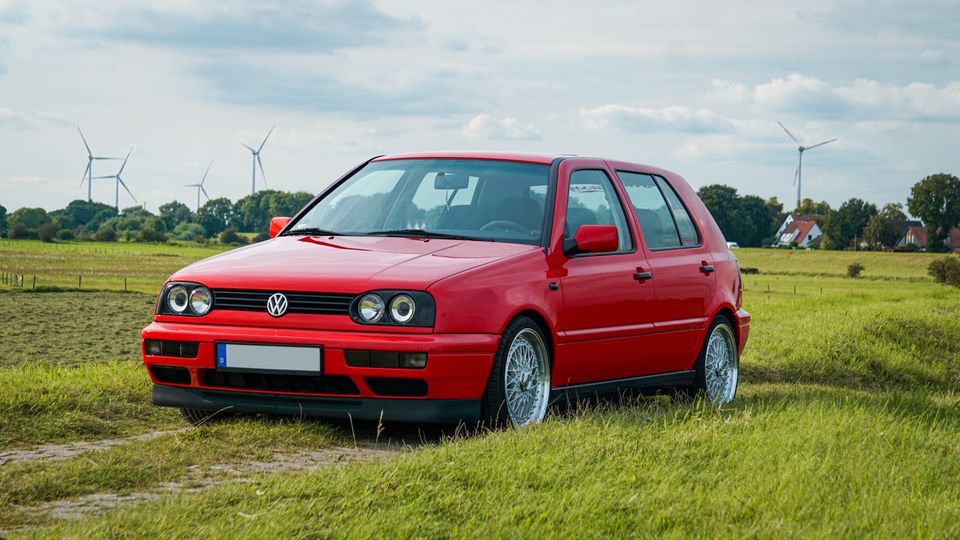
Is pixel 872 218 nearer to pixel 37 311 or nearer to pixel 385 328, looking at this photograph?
pixel 37 311

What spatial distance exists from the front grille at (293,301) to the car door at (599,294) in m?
1.52

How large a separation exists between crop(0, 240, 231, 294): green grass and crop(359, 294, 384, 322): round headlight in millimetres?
51575

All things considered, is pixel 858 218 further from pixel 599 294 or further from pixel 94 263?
pixel 599 294

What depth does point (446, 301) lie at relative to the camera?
7.14 m

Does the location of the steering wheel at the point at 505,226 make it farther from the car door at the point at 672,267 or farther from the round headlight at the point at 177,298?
the round headlight at the point at 177,298

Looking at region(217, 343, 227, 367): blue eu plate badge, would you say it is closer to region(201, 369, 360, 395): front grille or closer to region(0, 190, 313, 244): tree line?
region(201, 369, 360, 395): front grille

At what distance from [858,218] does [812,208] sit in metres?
39.8

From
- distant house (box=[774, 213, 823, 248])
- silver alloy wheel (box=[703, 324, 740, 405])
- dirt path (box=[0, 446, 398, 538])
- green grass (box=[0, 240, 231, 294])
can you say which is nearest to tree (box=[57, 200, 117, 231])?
green grass (box=[0, 240, 231, 294])

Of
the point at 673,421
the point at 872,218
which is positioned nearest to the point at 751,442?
the point at 673,421

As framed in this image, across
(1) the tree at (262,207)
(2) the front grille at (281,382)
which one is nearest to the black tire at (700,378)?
(2) the front grille at (281,382)

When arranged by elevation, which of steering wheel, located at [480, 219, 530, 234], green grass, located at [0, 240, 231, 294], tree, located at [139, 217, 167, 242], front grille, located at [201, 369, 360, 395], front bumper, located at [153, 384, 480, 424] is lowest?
green grass, located at [0, 240, 231, 294]

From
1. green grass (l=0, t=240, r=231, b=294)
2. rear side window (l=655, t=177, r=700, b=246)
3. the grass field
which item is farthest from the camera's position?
green grass (l=0, t=240, r=231, b=294)

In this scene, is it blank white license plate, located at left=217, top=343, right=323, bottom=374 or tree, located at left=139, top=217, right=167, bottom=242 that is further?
tree, located at left=139, top=217, right=167, bottom=242

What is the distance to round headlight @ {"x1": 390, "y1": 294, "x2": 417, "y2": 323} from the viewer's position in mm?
7156
